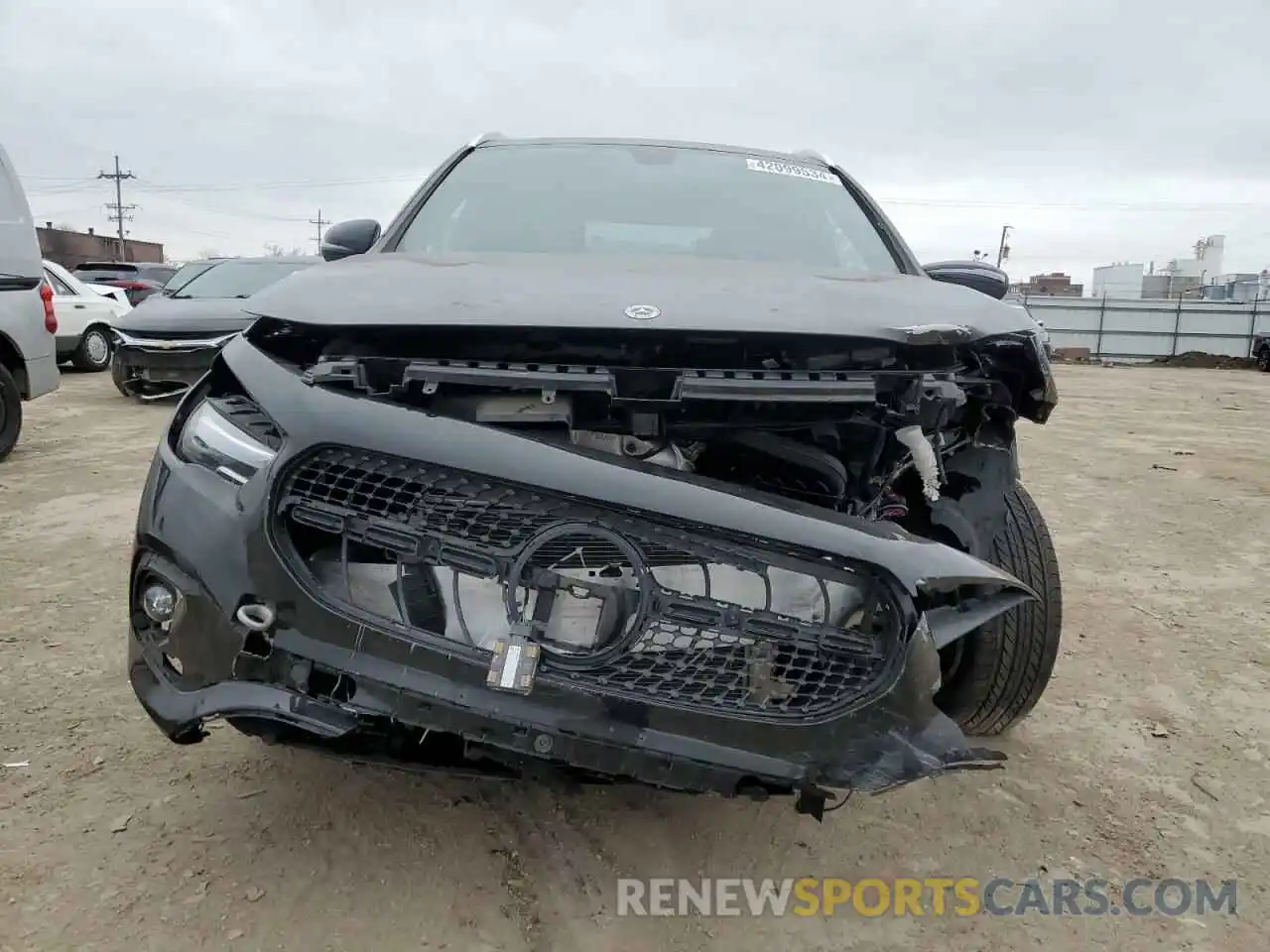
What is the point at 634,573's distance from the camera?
150 cm

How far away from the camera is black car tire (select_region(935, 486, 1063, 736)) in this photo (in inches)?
84.8

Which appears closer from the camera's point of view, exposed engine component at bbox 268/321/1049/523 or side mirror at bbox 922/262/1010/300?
exposed engine component at bbox 268/321/1049/523

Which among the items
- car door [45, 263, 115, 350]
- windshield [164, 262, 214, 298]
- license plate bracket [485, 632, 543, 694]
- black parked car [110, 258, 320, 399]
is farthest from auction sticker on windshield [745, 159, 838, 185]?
car door [45, 263, 115, 350]

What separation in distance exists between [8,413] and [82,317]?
6275mm

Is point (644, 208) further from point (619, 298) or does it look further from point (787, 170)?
point (619, 298)

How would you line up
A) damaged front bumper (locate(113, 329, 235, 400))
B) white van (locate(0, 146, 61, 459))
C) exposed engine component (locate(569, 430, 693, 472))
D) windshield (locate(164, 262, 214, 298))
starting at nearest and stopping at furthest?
exposed engine component (locate(569, 430, 693, 472)), white van (locate(0, 146, 61, 459)), damaged front bumper (locate(113, 329, 235, 400)), windshield (locate(164, 262, 214, 298))

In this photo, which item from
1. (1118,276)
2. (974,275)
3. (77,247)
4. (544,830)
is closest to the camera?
(544,830)

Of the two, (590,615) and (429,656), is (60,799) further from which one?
(590,615)

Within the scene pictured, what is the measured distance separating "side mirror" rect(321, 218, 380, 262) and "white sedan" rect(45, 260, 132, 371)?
978cm

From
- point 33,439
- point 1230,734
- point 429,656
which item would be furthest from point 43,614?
point 33,439

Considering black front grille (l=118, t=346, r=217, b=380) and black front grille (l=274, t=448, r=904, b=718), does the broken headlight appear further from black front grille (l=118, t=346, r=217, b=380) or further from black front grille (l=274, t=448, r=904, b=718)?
black front grille (l=118, t=346, r=217, b=380)

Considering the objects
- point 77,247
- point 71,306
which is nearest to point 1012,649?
point 71,306

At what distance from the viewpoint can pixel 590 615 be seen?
1556 mm

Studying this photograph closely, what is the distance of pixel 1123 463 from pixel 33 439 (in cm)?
844
